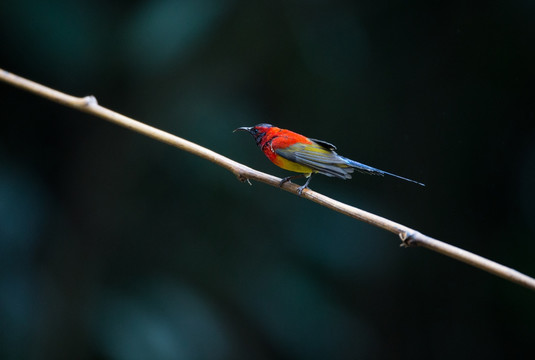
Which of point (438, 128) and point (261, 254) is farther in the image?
point (261, 254)

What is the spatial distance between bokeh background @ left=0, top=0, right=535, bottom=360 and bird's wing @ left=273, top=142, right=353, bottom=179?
30.3 inches

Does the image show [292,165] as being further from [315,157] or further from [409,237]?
[409,237]

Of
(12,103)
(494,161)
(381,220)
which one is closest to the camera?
(381,220)

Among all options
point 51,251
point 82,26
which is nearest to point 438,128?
point 82,26

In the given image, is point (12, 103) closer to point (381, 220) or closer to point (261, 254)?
point (261, 254)

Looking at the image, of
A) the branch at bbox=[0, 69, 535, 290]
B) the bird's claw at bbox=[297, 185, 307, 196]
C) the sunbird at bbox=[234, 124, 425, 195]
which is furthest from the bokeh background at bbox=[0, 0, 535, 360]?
the branch at bbox=[0, 69, 535, 290]

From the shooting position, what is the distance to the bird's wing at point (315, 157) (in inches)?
53.5

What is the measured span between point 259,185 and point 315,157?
100 centimetres

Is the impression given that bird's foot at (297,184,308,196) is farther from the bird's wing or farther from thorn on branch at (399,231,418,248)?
thorn on branch at (399,231,418,248)

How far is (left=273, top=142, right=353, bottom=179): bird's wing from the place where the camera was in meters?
1.36

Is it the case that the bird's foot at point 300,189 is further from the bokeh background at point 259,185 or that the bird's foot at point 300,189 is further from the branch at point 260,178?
the bokeh background at point 259,185

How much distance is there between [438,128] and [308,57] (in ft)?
2.16

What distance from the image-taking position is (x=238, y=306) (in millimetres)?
2439

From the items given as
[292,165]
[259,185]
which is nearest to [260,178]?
[292,165]
